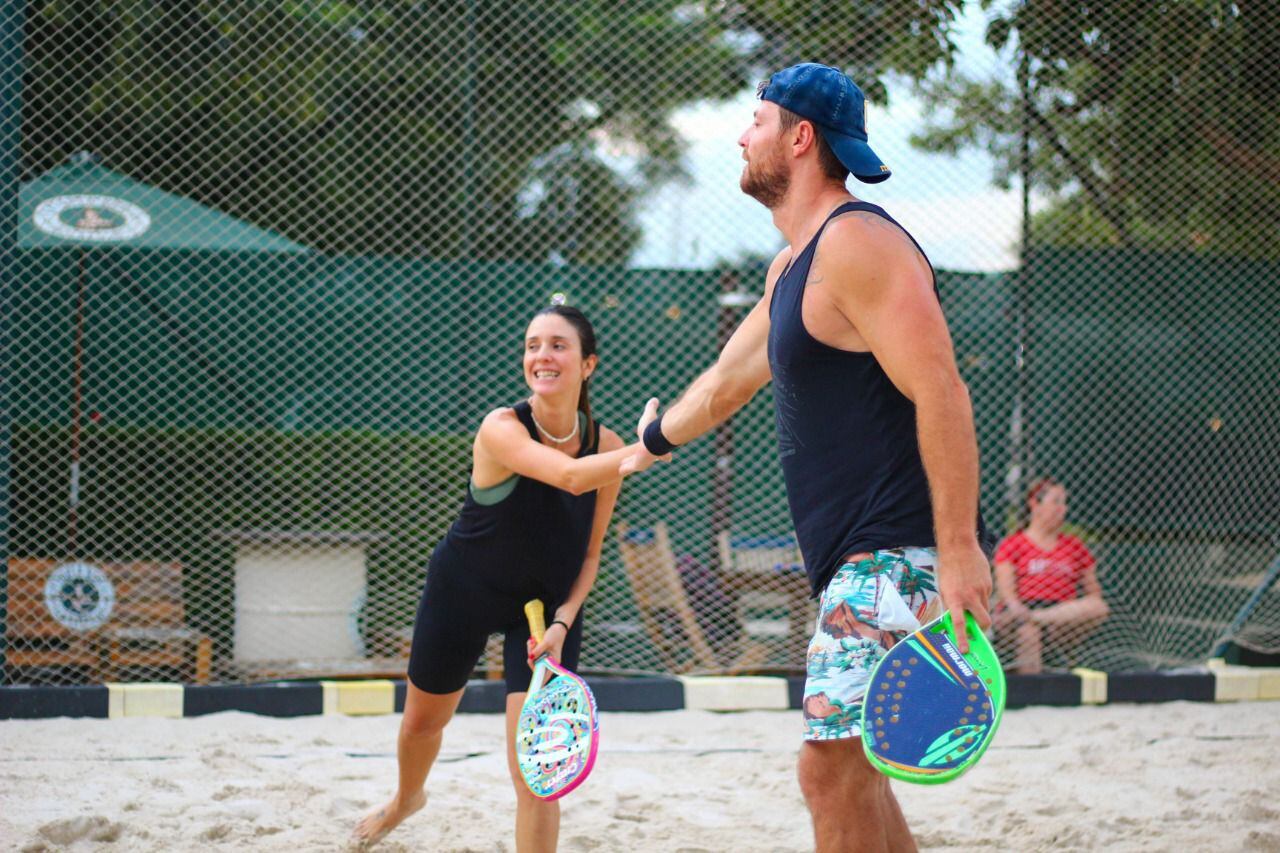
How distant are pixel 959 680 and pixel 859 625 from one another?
0.22m

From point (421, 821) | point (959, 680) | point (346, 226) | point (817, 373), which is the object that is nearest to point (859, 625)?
point (959, 680)

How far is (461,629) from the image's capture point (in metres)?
3.66

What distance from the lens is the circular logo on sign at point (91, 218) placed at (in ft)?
21.2

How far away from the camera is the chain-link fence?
6469mm

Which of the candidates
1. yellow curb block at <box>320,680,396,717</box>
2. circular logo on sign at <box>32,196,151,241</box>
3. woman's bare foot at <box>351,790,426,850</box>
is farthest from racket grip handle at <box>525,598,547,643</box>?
circular logo on sign at <box>32,196,151,241</box>

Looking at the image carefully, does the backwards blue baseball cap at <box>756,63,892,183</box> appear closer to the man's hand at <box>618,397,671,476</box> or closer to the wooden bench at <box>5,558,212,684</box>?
the man's hand at <box>618,397,671,476</box>

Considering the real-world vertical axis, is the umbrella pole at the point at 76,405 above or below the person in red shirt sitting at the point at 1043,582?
above

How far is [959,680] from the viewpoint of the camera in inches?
91.2

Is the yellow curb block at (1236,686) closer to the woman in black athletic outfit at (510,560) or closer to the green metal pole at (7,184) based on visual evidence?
the woman in black athletic outfit at (510,560)

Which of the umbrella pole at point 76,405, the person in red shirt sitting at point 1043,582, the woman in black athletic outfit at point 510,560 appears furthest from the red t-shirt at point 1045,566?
the umbrella pole at point 76,405

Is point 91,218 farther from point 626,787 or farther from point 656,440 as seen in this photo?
point 656,440

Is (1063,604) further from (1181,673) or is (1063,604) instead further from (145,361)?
(145,361)

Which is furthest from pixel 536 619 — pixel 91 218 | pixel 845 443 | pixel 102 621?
pixel 91 218

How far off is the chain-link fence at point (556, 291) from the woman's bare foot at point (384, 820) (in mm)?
2577
